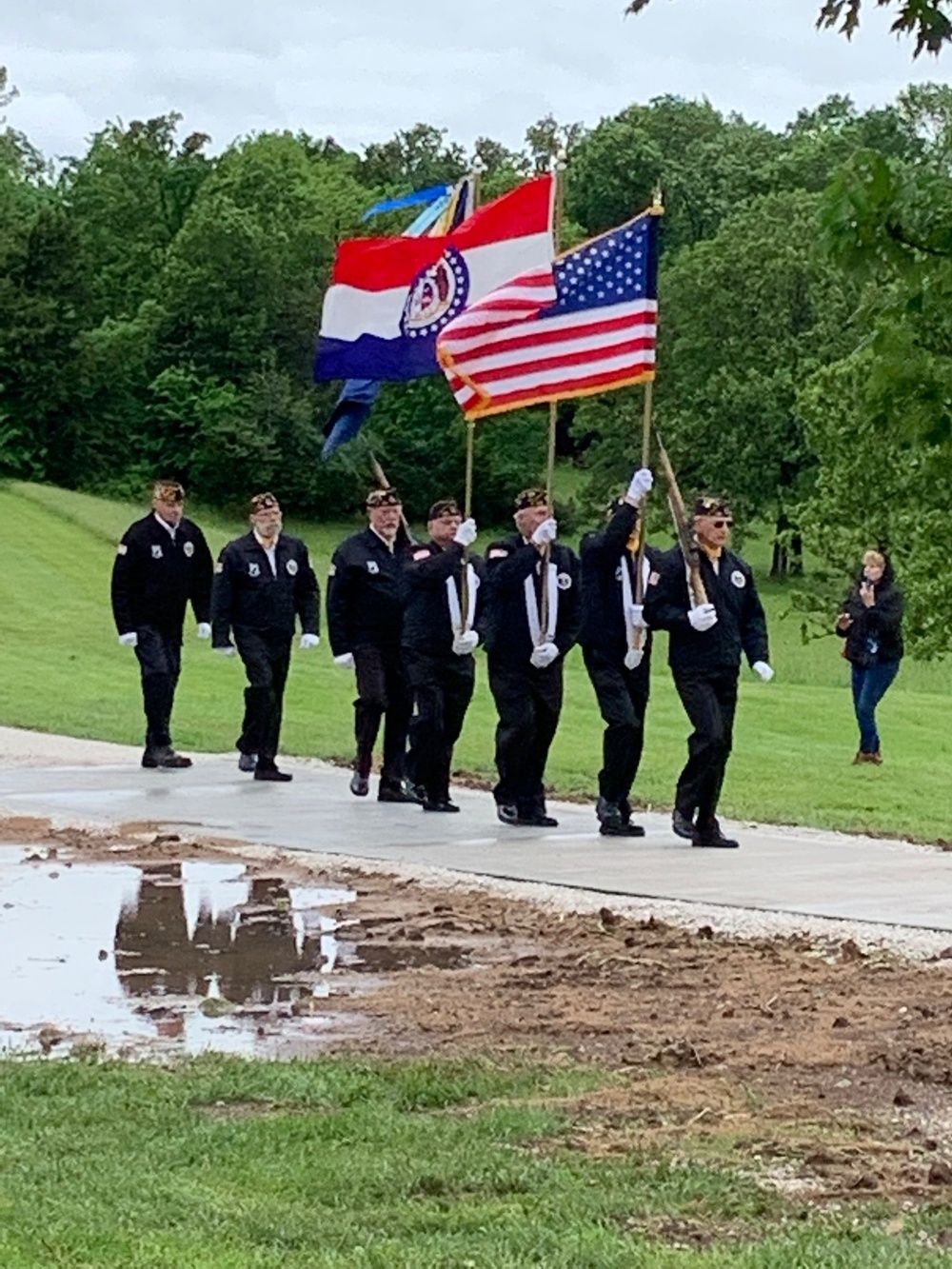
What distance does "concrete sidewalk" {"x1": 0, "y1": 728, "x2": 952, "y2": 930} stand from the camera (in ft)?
39.1

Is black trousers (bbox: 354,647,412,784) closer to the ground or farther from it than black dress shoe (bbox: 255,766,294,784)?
farther from it

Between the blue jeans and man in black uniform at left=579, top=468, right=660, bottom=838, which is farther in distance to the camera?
the blue jeans

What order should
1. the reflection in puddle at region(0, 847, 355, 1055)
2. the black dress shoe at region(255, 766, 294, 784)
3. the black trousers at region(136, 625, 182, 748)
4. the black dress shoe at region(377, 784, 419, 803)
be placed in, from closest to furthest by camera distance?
the reflection in puddle at region(0, 847, 355, 1055) < the black dress shoe at region(377, 784, 419, 803) < the black dress shoe at region(255, 766, 294, 784) < the black trousers at region(136, 625, 182, 748)

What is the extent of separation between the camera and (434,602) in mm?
15586

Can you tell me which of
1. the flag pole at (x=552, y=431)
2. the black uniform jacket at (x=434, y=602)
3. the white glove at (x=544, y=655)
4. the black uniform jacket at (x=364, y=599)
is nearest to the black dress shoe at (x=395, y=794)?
the black uniform jacket at (x=364, y=599)

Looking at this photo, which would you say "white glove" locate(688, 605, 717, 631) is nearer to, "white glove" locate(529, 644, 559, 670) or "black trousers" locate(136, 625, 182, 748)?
"white glove" locate(529, 644, 559, 670)

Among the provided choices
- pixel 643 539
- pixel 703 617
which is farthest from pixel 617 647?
pixel 703 617

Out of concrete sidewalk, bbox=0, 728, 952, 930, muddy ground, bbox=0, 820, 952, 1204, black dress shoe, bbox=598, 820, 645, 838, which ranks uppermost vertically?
black dress shoe, bbox=598, 820, 645, 838

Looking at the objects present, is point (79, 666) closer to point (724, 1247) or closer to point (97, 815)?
point (97, 815)

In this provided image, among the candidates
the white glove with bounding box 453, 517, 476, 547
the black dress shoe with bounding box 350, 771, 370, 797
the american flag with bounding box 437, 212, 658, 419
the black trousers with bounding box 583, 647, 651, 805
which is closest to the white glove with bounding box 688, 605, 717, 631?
the black trousers with bounding box 583, 647, 651, 805

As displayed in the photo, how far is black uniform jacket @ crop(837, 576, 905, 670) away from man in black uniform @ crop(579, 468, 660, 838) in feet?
21.4

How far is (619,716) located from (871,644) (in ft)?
23.2

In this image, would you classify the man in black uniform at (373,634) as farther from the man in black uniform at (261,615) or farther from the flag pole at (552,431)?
the flag pole at (552,431)

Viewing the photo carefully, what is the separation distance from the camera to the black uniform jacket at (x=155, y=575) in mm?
18109
